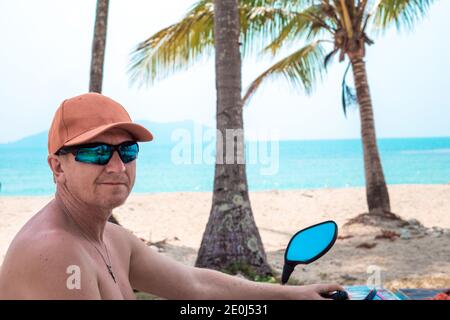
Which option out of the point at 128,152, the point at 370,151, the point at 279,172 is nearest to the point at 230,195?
the point at 128,152

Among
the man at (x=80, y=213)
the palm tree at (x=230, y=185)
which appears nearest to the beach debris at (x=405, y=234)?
the palm tree at (x=230, y=185)

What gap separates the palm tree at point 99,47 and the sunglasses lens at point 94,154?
6.14m

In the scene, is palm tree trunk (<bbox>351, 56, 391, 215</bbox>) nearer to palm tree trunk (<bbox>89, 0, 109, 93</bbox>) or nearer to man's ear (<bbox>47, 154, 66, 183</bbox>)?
palm tree trunk (<bbox>89, 0, 109, 93</bbox>)

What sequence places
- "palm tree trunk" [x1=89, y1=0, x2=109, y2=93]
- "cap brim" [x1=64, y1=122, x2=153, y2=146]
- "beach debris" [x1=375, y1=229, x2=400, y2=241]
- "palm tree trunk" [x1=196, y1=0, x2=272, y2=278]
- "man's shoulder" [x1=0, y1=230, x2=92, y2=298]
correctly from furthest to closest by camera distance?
"beach debris" [x1=375, y1=229, x2=400, y2=241], "palm tree trunk" [x1=89, y1=0, x2=109, y2=93], "palm tree trunk" [x1=196, y1=0, x2=272, y2=278], "cap brim" [x1=64, y1=122, x2=153, y2=146], "man's shoulder" [x1=0, y1=230, x2=92, y2=298]

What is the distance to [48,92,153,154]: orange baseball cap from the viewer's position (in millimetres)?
1633

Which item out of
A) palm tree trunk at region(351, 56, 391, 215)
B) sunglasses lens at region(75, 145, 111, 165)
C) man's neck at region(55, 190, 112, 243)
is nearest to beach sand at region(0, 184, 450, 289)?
palm tree trunk at region(351, 56, 391, 215)

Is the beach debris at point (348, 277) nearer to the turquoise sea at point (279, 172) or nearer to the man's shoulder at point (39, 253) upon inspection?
the man's shoulder at point (39, 253)

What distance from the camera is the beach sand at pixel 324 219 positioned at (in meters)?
8.08

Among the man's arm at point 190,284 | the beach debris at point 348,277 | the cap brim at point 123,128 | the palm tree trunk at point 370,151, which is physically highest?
the palm tree trunk at point 370,151

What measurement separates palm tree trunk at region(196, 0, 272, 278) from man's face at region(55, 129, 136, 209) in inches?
210

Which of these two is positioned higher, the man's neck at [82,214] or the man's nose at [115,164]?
the man's nose at [115,164]

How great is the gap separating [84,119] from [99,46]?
260 inches
